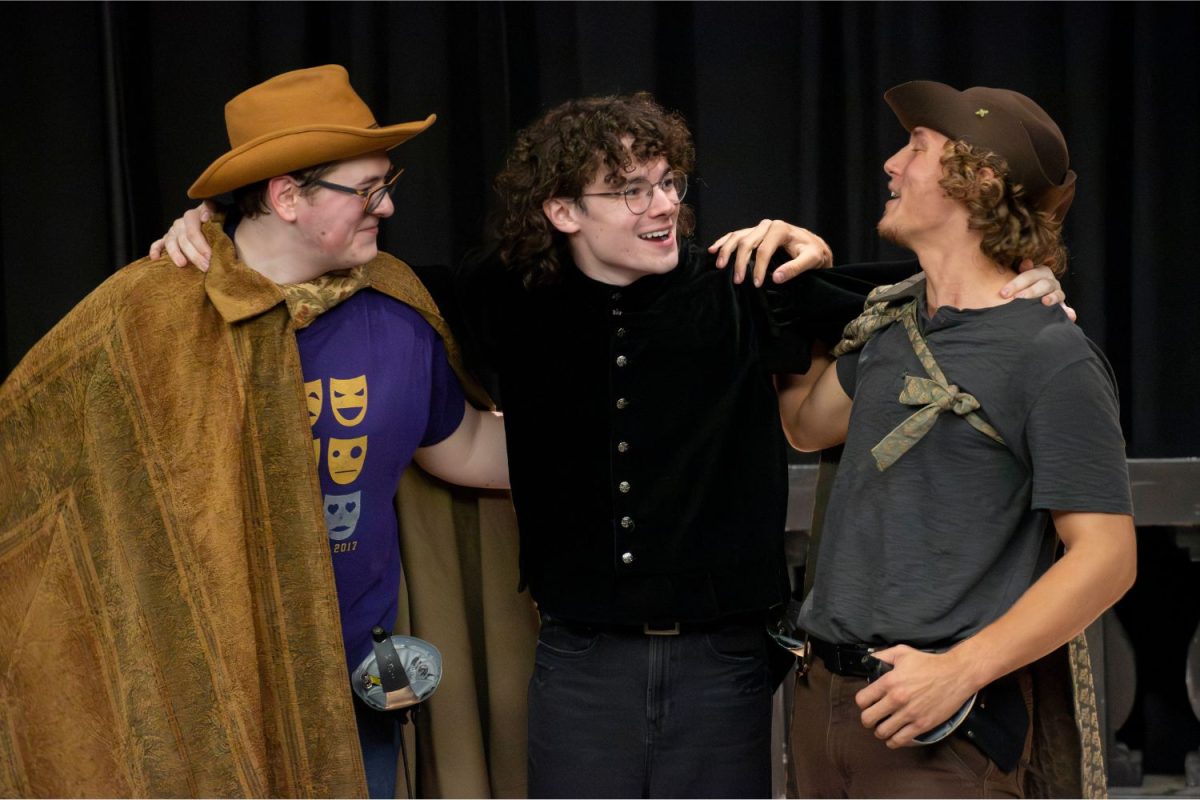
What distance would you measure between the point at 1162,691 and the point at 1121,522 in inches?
87.8

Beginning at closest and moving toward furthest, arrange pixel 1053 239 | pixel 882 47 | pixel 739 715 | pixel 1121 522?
pixel 1121 522, pixel 1053 239, pixel 739 715, pixel 882 47

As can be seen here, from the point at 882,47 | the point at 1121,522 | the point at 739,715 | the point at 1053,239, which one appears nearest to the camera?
the point at 1121,522

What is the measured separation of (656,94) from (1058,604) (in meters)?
2.28

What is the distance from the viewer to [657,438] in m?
2.33

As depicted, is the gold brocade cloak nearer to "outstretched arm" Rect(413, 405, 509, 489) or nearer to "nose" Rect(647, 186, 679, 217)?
"outstretched arm" Rect(413, 405, 509, 489)

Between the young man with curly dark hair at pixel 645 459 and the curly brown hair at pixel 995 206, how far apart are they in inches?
13.7

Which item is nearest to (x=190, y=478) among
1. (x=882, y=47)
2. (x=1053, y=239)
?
(x=1053, y=239)

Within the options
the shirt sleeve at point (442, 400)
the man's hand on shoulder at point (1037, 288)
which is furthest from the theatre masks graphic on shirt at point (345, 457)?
the man's hand on shoulder at point (1037, 288)

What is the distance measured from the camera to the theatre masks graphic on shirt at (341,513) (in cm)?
243

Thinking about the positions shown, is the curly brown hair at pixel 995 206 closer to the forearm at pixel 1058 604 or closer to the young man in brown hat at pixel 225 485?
the forearm at pixel 1058 604

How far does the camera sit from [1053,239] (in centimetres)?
206

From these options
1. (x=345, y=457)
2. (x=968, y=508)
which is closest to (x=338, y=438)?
(x=345, y=457)

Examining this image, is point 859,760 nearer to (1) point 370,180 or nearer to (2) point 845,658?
(2) point 845,658

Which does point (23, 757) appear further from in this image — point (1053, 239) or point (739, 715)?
point (1053, 239)
